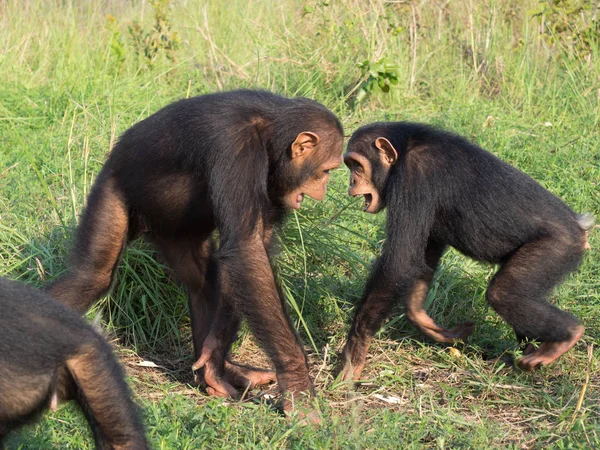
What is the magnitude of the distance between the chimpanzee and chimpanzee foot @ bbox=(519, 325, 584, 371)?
2.55m

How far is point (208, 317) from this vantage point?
17.6ft

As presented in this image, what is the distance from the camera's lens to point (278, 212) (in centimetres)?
516

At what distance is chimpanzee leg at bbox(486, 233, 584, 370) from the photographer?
4.92m

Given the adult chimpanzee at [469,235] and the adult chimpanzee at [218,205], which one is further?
the adult chimpanzee at [469,235]

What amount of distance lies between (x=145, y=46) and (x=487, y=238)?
17.5 feet

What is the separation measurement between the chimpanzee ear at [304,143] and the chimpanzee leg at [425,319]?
113cm

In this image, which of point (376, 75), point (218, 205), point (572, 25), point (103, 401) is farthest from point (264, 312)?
point (572, 25)

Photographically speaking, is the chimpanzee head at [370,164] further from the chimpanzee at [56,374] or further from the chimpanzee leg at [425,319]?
the chimpanzee at [56,374]

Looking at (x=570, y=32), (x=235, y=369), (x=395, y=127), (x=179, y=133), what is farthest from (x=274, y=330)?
(x=570, y=32)

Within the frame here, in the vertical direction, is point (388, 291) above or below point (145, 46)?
below

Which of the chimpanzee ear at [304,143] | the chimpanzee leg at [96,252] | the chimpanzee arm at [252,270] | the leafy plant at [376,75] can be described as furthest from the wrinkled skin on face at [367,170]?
the leafy plant at [376,75]

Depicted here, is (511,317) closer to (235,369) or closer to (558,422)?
(558,422)

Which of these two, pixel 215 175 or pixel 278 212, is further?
pixel 278 212

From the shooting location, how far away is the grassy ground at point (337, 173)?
4.42m
